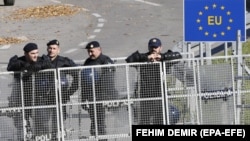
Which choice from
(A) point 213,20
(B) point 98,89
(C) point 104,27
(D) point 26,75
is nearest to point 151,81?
(B) point 98,89

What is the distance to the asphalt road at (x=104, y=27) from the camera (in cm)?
2842

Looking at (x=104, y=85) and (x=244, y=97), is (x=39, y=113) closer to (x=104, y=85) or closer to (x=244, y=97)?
(x=104, y=85)

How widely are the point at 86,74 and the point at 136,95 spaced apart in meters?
0.88

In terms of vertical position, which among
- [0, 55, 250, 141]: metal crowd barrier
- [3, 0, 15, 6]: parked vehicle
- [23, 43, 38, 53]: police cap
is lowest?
[0, 55, 250, 141]: metal crowd barrier

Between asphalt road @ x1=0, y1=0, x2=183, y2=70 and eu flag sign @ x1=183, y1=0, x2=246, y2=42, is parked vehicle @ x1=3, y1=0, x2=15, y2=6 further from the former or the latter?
eu flag sign @ x1=183, y1=0, x2=246, y2=42

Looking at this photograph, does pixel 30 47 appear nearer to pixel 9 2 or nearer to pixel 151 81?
pixel 151 81

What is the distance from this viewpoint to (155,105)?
14.4m

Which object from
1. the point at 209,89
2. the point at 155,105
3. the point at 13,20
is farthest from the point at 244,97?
the point at 13,20

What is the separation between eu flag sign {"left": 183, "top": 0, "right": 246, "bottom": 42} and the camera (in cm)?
1595

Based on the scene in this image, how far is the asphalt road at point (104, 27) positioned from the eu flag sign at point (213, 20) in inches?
407

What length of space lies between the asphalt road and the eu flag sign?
1034cm

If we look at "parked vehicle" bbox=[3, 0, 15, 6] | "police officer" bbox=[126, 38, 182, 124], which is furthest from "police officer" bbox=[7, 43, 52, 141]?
"parked vehicle" bbox=[3, 0, 15, 6]

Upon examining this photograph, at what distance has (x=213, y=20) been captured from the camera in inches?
637

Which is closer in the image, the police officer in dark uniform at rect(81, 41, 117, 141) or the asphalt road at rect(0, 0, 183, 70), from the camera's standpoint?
the police officer in dark uniform at rect(81, 41, 117, 141)
